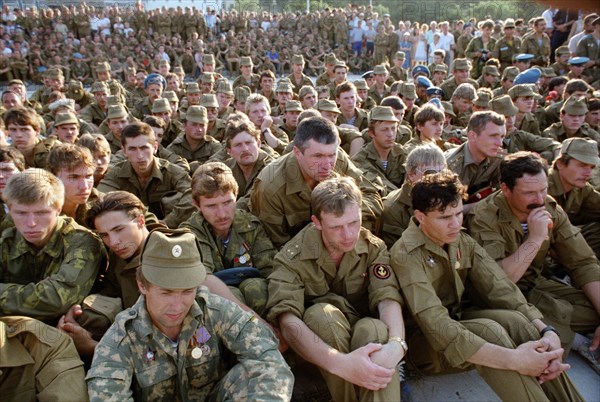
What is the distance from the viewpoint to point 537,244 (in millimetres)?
Result: 3012

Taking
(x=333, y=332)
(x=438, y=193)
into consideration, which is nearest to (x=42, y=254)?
(x=333, y=332)

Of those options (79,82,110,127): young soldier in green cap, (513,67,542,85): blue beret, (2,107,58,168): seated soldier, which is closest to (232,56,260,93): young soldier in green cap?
(79,82,110,127): young soldier in green cap

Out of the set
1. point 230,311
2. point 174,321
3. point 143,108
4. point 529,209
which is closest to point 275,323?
point 230,311

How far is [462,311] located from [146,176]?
9.41 feet

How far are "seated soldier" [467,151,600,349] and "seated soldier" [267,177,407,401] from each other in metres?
0.81

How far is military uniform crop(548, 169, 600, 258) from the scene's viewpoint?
12.5ft

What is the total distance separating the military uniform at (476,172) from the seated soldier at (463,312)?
1.39m

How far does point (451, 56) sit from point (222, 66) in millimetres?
7212

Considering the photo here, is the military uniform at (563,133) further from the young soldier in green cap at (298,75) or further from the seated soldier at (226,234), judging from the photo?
the young soldier in green cap at (298,75)

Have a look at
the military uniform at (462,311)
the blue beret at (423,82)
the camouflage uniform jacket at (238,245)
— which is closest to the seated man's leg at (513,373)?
the military uniform at (462,311)

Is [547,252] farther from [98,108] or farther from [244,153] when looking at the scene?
[98,108]

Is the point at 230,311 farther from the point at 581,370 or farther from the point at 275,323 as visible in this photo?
the point at 581,370

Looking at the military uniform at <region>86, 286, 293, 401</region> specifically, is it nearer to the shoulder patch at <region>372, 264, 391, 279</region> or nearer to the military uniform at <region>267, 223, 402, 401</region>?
the military uniform at <region>267, 223, 402, 401</region>

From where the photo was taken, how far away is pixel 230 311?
2342 mm
